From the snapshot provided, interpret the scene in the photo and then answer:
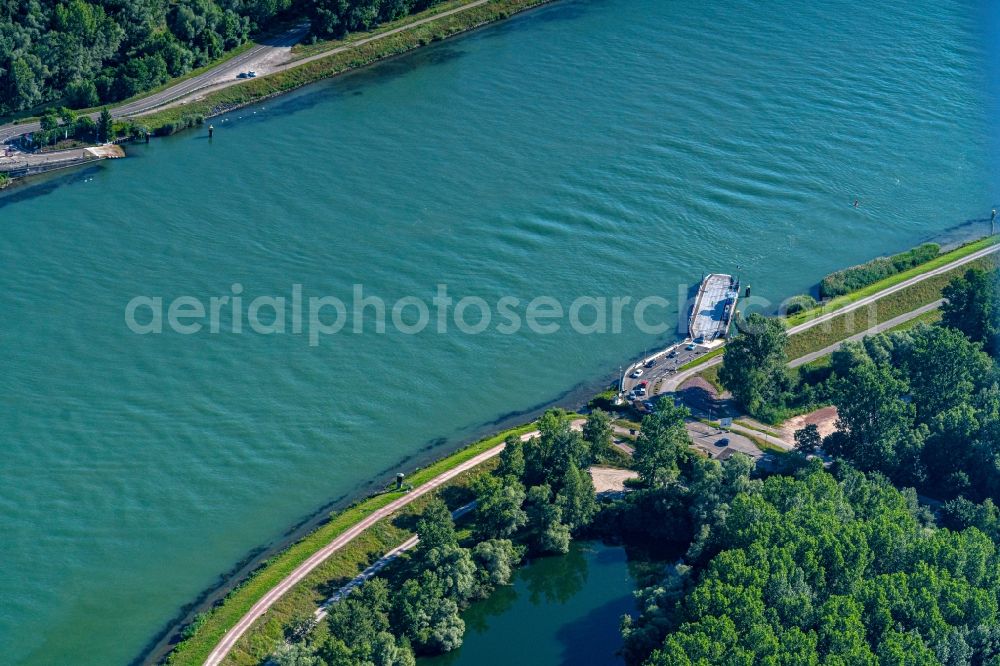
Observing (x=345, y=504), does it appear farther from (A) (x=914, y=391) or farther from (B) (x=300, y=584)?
(A) (x=914, y=391)

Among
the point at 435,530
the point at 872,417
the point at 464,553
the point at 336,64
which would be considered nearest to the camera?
the point at 435,530

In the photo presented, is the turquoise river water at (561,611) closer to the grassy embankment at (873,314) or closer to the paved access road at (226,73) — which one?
the grassy embankment at (873,314)

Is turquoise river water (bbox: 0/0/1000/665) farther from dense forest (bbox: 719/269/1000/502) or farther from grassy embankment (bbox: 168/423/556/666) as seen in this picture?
dense forest (bbox: 719/269/1000/502)

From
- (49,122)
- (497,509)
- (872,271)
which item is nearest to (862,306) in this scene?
(872,271)

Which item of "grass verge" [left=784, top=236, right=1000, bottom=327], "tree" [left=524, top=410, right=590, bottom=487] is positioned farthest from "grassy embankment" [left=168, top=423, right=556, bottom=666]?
"grass verge" [left=784, top=236, right=1000, bottom=327]


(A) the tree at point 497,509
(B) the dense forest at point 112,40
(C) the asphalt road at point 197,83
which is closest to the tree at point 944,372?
(A) the tree at point 497,509

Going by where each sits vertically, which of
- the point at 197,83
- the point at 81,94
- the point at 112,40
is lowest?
the point at 197,83

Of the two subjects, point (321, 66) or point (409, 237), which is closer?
point (409, 237)

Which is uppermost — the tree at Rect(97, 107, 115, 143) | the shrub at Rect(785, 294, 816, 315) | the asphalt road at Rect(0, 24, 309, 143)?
the asphalt road at Rect(0, 24, 309, 143)
